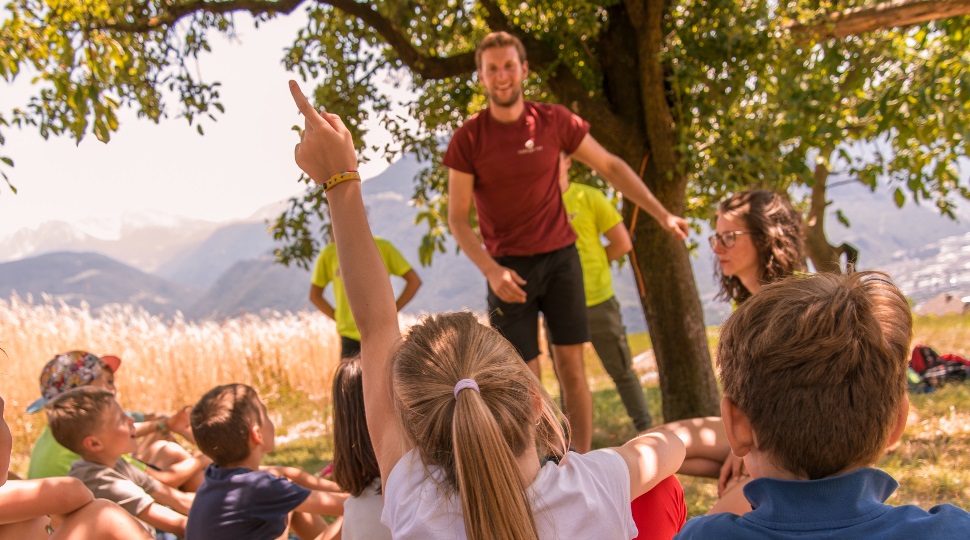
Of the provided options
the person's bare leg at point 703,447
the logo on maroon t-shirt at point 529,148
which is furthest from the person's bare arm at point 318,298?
the person's bare leg at point 703,447

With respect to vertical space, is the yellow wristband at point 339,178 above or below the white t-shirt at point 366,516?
above

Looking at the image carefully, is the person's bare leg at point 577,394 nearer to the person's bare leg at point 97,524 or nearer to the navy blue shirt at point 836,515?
the person's bare leg at point 97,524

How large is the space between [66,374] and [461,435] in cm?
300

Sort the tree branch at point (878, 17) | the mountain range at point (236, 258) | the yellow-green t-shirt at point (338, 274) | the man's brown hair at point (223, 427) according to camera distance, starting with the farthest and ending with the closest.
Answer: the mountain range at point (236, 258) < the yellow-green t-shirt at point (338, 274) < the tree branch at point (878, 17) < the man's brown hair at point (223, 427)

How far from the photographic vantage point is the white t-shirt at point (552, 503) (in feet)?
5.02

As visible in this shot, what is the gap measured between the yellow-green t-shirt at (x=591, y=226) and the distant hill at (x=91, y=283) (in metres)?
31.9

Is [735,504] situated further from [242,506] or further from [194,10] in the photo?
[194,10]

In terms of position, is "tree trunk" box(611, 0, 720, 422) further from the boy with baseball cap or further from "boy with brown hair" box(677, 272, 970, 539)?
"boy with brown hair" box(677, 272, 970, 539)

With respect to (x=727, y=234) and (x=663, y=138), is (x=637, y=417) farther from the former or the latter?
(x=727, y=234)

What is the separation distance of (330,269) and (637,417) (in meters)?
→ 2.14

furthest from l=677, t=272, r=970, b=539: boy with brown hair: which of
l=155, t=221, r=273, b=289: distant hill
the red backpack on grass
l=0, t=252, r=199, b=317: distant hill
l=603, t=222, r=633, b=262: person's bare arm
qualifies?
l=155, t=221, r=273, b=289: distant hill

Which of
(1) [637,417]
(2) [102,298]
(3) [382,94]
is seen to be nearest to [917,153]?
(1) [637,417]

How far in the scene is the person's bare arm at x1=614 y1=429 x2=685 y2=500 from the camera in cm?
168

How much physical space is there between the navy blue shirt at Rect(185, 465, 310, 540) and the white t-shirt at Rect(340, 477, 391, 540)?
1.40ft
